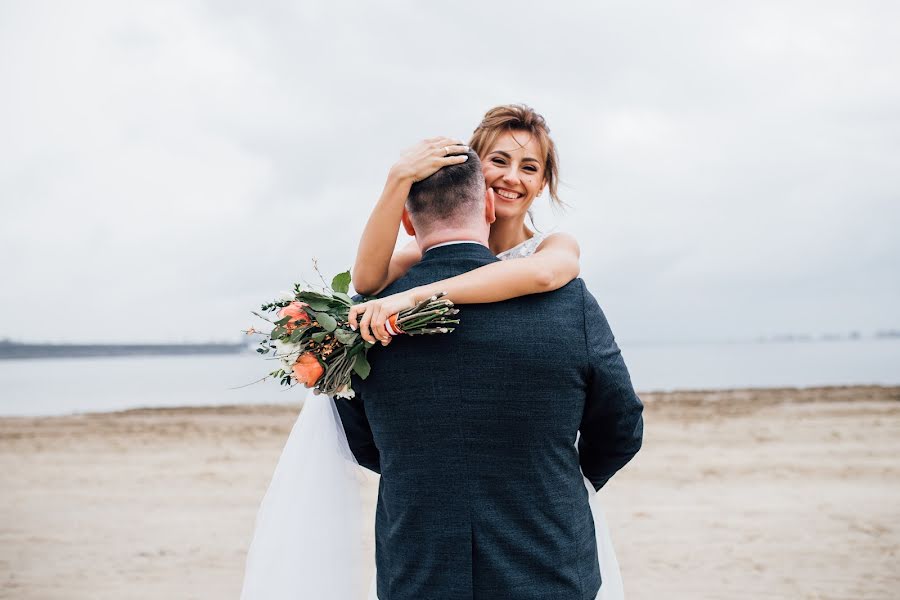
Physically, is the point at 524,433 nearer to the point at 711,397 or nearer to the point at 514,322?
the point at 514,322

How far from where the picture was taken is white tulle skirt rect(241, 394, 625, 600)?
2408mm

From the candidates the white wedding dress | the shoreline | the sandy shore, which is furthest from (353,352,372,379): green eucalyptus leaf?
the shoreline

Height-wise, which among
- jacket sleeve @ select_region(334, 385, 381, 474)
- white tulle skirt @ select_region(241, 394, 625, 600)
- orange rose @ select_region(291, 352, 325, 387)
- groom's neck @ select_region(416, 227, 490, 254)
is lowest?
white tulle skirt @ select_region(241, 394, 625, 600)

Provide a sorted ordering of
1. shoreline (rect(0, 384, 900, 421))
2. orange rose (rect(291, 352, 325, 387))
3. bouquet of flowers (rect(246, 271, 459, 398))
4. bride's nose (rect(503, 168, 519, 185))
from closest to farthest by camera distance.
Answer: bouquet of flowers (rect(246, 271, 459, 398))
orange rose (rect(291, 352, 325, 387))
bride's nose (rect(503, 168, 519, 185))
shoreline (rect(0, 384, 900, 421))

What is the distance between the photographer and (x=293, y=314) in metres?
2.14

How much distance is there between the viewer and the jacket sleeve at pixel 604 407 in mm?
1876

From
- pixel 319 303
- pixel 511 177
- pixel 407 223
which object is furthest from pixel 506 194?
pixel 319 303

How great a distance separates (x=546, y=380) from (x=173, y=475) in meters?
10.5

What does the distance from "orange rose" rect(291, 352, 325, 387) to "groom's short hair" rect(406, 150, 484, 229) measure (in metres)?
0.51

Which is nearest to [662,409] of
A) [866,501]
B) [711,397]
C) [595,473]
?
[711,397]

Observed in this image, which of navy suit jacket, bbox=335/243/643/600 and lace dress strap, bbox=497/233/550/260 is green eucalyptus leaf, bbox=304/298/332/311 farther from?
lace dress strap, bbox=497/233/550/260

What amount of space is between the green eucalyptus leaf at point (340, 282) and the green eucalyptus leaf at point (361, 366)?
35cm

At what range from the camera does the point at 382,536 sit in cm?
209

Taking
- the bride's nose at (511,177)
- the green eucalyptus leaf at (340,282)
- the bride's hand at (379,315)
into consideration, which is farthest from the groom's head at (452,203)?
the bride's nose at (511,177)
